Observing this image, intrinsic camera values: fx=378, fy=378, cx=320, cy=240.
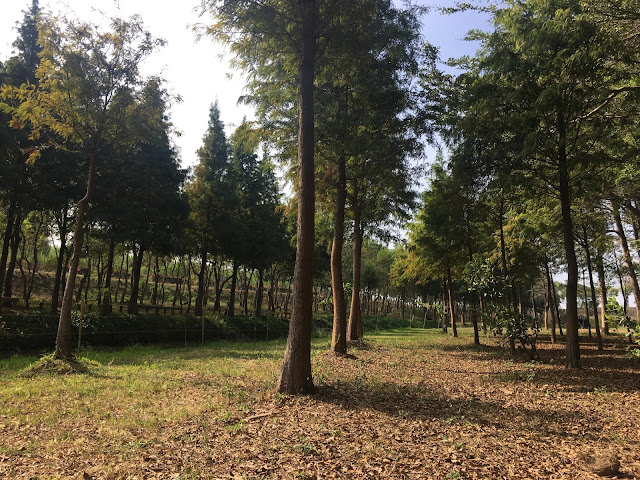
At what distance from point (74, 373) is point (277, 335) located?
55.4ft

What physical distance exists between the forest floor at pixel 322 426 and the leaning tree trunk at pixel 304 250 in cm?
41

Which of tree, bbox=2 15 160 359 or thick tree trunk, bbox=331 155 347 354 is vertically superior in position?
tree, bbox=2 15 160 359

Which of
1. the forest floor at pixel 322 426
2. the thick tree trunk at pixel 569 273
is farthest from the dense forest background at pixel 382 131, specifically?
the forest floor at pixel 322 426

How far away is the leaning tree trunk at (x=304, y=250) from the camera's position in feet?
22.1

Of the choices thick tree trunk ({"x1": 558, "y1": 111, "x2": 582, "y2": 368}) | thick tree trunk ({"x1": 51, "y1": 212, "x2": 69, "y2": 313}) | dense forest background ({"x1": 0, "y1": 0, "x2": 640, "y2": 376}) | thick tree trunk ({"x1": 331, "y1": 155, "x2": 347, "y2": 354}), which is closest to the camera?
dense forest background ({"x1": 0, "y1": 0, "x2": 640, "y2": 376})

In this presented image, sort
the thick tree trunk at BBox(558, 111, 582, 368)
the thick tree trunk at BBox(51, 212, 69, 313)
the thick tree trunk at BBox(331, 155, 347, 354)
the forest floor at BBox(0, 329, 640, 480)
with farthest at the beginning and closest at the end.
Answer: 1. the thick tree trunk at BBox(51, 212, 69, 313)
2. the thick tree trunk at BBox(331, 155, 347, 354)
3. the thick tree trunk at BBox(558, 111, 582, 368)
4. the forest floor at BBox(0, 329, 640, 480)

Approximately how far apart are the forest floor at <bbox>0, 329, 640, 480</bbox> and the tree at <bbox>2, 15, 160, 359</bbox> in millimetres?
4295

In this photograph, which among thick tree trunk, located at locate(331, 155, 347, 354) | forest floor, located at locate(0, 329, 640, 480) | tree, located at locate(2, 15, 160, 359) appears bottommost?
forest floor, located at locate(0, 329, 640, 480)

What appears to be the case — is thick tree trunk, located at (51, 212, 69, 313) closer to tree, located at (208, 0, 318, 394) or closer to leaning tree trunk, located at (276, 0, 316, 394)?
tree, located at (208, 0, 318, 394)

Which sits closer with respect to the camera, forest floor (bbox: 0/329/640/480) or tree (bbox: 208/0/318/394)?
forest floor (bbox: 0/329/640/480)

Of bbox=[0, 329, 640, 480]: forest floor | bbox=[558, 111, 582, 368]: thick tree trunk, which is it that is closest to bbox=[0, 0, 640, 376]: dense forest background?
bbox=[558, 111, 582, 368]: thick tree trunk

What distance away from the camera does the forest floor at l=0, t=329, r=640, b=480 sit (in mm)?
3910

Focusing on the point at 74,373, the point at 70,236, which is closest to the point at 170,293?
the point at 70,236

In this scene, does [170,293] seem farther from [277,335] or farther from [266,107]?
[266,107]
